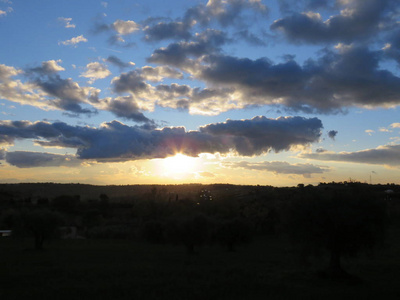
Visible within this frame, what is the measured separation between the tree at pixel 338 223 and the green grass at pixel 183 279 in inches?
73.2

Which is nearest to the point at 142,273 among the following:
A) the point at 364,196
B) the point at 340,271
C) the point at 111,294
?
the point at 111,294

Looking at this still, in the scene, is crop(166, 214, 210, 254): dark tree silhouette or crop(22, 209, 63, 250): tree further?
crop(22, 209, 63, 250): tree

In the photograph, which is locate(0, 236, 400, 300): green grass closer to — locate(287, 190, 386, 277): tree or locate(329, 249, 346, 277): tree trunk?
locate(329, 249, 346, 277): tree trunk

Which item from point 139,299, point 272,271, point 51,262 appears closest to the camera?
point 139,299

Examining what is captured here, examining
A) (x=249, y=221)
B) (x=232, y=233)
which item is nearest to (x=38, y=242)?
(x=232, y=233)

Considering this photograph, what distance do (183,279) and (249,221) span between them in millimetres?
30736

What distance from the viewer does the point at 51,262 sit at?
35.3 meters

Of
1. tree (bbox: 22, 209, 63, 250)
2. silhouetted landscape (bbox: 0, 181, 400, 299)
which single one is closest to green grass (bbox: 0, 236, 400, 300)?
silhouetted landscape (bbox: 0, 181, 400, 299)

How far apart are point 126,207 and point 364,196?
303ft

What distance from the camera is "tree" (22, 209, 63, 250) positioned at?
47.0m

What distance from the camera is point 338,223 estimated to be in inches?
982

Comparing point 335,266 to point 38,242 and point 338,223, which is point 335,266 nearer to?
point 338,223

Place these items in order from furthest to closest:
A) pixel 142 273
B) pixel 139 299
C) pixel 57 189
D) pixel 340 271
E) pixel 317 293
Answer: pixel 57 189 < pixel 142 273 < pixel 340 271 < pixel 317 293 < pixel 139 299

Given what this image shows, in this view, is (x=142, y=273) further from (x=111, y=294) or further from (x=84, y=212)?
(x=84, y=212)
